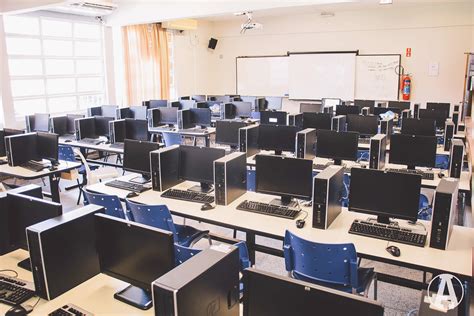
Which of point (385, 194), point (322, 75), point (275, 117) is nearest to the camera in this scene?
point (385, 194)

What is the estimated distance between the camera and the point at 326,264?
95.8 inches

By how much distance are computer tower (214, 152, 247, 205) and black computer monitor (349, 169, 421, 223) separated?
39.0 inches

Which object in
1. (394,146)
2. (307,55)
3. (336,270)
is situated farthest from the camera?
(307,55)

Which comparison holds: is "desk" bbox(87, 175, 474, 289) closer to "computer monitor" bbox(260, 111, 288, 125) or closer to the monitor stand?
the monitor stand

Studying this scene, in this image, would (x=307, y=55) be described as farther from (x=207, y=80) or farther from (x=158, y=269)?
(x=158, y=269)

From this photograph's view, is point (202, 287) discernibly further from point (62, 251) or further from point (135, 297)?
point (62, 251)

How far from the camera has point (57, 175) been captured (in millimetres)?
4871

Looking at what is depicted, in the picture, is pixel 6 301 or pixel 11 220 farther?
pixel 11 220

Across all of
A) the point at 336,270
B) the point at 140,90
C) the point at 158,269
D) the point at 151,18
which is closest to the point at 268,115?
the point at 151,18

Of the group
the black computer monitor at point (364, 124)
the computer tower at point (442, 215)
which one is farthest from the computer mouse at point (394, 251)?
the black computer monitor at point (364, 124)

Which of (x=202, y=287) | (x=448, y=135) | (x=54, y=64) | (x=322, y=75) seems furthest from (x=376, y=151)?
(x=322, y=75)

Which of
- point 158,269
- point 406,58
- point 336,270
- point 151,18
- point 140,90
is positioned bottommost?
point 336,270

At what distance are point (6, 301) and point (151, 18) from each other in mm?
7052

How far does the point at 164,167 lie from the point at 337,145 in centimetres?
209
